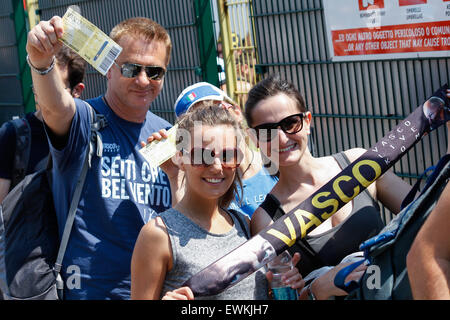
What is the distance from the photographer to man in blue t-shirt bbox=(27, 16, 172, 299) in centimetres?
292

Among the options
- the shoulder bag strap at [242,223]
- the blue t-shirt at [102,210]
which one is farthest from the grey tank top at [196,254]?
the blue t-shirt at [102,210]

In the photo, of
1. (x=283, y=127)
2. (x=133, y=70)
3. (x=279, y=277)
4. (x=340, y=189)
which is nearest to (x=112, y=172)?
(x=133, y=70)

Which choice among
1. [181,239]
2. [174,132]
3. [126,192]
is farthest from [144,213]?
[181,239]

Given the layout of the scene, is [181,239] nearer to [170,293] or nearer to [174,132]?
[170,293]

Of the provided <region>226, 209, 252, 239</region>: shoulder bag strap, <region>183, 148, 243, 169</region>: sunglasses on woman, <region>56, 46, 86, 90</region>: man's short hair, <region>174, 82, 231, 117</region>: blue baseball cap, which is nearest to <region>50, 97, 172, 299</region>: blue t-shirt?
<region>174, 82, 231, 117</region>: blue baseball cap

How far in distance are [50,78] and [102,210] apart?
0.66m

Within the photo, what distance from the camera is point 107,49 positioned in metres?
2.68

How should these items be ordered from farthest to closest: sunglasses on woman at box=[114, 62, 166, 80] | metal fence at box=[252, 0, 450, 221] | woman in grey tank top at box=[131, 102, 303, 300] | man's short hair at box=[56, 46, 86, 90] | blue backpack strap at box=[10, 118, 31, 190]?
man's short hair at box=[56, 46, 86, 90], metal fence at box=[252, 0, 450, 221], blue backpack strap at box=[10, 118, 31, 190], sunglasses on woman at box=[114, 62, 166, 80], woman in grey tank top at box=[131, 102, 303, 300]

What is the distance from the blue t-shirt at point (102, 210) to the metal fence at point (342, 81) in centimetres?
164

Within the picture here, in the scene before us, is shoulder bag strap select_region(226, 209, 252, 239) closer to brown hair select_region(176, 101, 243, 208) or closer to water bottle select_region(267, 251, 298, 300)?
brown hair select_region(176, 101, 243, 208)

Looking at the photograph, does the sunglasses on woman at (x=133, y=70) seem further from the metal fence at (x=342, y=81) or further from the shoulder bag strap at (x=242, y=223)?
the metal fence at (x=342, y=81)

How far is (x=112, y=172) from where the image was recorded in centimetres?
302

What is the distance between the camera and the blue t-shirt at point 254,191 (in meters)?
2.97

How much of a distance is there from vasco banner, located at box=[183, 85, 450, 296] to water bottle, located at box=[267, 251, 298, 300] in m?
0.13
